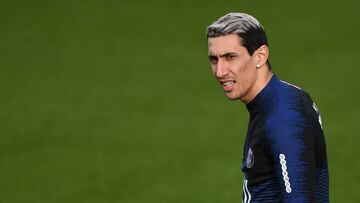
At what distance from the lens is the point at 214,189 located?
27.6ft

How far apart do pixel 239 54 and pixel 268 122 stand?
1.38 ft

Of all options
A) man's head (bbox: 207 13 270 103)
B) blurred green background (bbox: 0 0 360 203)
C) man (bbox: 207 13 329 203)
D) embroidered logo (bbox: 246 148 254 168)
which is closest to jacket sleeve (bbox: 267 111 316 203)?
man (bbox: 207 13 329 203)

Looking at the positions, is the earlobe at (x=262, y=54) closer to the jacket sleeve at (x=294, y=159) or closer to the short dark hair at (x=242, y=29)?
the short dark hair at (x=242, y=29)

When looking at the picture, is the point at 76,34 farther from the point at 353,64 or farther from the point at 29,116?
the point at 353,64

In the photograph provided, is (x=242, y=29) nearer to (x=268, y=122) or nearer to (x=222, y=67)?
(x=222, y=67)

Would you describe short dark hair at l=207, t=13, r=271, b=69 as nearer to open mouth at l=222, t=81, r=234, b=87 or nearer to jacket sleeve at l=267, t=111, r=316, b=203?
open mouth at l=222, t=81, r=234, b=87

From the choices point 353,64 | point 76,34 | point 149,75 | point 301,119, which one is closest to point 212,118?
point 149,75

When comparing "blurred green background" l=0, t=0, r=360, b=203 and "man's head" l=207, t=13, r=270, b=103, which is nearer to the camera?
"man's head" l=207, t=13, r=270, b=103

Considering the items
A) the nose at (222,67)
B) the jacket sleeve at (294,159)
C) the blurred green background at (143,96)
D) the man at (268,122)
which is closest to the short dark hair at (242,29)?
the man at (268,122)

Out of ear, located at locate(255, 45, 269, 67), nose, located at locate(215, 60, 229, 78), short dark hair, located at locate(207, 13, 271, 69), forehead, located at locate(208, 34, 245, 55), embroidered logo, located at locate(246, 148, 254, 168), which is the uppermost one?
short dark hair, located at locate(207, 13, 271, 69)

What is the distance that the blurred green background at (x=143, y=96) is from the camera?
858cm

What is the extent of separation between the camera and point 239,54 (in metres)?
4.35

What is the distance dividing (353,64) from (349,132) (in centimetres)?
138

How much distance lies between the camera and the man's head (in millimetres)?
4309
